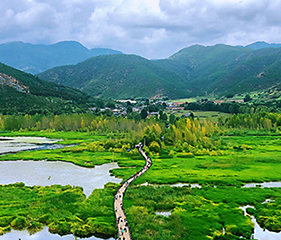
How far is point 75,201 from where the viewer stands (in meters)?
50.5

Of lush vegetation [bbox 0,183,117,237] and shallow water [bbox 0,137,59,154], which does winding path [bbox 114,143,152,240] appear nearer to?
lush vegetation [bbox 0,183,117,237]

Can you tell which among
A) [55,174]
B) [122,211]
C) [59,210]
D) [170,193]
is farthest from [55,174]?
[170,193]

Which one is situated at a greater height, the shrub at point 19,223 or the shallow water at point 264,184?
the shrub at point 19,223

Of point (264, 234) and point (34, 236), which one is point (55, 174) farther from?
point (264, 234)

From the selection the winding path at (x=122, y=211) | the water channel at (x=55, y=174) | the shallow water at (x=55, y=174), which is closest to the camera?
the winding path at (x=122, y=211)

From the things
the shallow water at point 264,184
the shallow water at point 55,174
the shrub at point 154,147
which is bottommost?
the shallow water at point 264,184

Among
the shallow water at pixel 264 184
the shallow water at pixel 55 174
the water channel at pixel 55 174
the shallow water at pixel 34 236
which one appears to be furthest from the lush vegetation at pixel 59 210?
the shallow water at pixel 264 184

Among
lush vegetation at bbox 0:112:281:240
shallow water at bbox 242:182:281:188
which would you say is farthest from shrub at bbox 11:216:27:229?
shallow water at bbox 242:182:281:188

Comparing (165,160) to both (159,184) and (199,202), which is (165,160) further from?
(199,202)

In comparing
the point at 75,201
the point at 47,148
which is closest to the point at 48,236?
the point at 75,201

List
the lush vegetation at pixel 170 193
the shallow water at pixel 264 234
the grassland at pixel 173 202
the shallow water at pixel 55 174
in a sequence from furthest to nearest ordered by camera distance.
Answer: the shallow water at pixel 55 174 < the lush vegetation at pixel 170 193 < the grassland at pixel 173 202 < the shallow water at pixel 264 234

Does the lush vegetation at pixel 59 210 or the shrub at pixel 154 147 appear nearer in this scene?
the lush vegetation at pixel 59 210

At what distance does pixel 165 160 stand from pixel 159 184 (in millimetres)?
22550

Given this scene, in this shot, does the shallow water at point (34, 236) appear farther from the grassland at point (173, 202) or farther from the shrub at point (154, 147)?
the shrub at point (154, 147)
